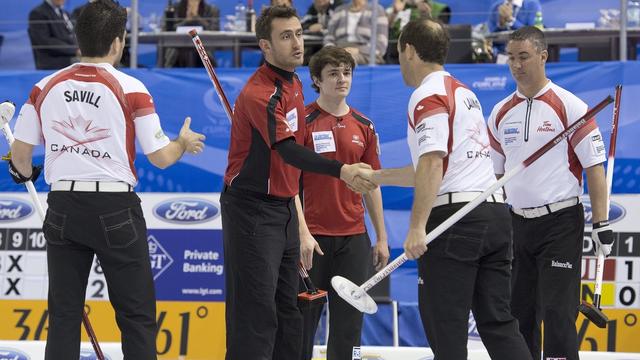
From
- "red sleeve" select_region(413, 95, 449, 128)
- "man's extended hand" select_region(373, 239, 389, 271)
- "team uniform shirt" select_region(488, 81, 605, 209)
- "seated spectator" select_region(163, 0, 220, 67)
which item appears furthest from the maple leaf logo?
→ "seated spectator" select_region(163, 0, 220, 67)

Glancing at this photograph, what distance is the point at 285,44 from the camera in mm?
5086

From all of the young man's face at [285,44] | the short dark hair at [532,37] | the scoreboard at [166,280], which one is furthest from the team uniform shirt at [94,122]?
the scoreboard at [166,280]

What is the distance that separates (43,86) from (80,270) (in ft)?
2.82

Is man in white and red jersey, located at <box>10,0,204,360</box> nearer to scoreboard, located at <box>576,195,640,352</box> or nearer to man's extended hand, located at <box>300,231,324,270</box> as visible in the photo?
man's extended hand, located at <box>300,231,324,270</box>

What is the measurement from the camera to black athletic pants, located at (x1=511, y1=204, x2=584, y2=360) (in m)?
5.36

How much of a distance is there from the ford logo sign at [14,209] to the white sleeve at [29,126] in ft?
10.00

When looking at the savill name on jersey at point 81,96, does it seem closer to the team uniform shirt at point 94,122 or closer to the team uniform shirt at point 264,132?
the team uniform shirt at point 94,122

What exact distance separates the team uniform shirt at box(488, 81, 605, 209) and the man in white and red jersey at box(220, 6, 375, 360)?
41.8 inches

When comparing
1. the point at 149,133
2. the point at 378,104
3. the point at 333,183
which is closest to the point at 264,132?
the point at 149,133

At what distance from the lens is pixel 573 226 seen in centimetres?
548

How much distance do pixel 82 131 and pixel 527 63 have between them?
2.59 meters

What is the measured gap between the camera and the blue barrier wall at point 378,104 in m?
8.54

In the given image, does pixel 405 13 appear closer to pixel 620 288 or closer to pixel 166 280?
pixel 620 288

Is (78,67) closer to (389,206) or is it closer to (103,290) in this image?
(103,290)
